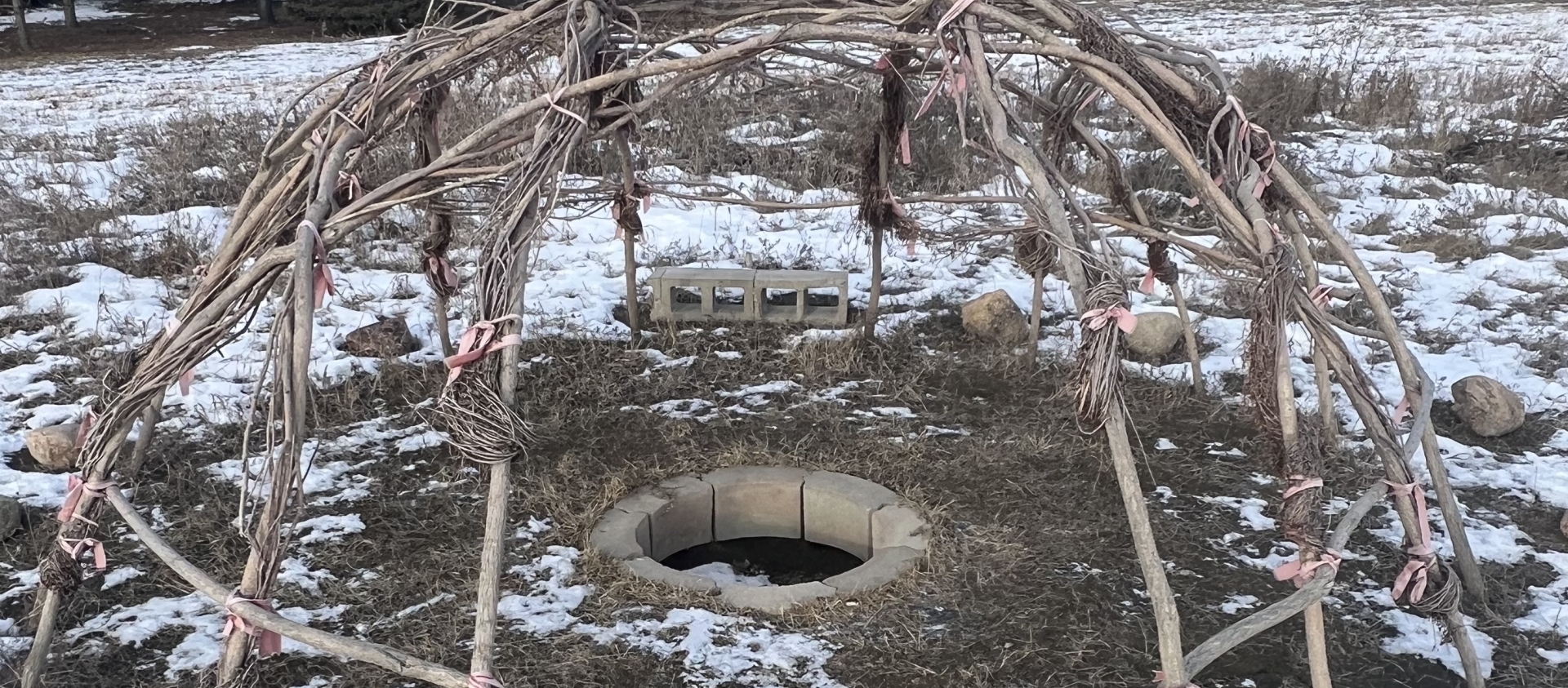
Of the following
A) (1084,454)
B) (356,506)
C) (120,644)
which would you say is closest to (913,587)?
(1084,454)

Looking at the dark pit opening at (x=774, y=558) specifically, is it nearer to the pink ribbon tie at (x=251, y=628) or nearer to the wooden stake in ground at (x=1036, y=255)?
the wooden stake in ground at (x=1036, y=255)

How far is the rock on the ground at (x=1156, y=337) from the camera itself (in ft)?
16.7

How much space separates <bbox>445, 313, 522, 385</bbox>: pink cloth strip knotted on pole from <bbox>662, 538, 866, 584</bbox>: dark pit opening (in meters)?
2.06

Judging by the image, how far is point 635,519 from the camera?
3793 mm

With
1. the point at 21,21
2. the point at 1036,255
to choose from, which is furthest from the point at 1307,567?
the point at 21,21

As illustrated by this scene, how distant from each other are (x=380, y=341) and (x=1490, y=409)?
16.0 feet

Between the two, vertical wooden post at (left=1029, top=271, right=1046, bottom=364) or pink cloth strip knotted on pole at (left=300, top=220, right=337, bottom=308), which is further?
vertical wooden post at (left=1029, top=271, right=1046, bottom=364)

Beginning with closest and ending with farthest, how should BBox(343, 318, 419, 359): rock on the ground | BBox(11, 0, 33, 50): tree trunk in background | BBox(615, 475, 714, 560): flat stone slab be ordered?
1. BBox(615, 475, 714, 560): flat stone slab
2. BBox(343, 318, 419, 359): rock on the ground
3. BBox(11, 0, 33, 50): tree trunk in background

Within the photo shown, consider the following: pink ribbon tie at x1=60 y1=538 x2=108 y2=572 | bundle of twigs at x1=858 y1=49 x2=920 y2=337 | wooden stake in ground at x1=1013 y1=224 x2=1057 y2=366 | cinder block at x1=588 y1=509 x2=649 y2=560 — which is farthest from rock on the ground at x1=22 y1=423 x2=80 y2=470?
wooden stake in ground at x1=1013 y1=224 x2=1057 y2=366

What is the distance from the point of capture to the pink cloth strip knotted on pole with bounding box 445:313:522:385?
2.10m

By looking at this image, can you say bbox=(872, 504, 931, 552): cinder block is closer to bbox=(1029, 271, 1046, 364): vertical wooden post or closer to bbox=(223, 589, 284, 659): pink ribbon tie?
bbox=(1029, 271, 1046, 364): vertical wooden post

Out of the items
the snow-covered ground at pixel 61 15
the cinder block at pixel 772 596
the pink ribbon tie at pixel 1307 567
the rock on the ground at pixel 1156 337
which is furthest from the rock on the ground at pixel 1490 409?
the snow-covered ground at pixel 61 15

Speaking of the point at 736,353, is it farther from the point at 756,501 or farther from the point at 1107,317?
the point at 1107,317

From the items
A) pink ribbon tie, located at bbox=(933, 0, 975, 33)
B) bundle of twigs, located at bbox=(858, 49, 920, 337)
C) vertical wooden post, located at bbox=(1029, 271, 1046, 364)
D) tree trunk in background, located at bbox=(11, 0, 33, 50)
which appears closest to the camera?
pink ribbon tie, located at bbox=(933, 0, 975, 33)
